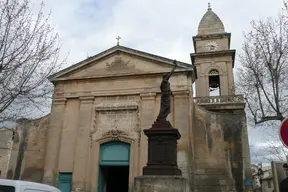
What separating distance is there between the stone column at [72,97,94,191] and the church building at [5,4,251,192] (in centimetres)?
5

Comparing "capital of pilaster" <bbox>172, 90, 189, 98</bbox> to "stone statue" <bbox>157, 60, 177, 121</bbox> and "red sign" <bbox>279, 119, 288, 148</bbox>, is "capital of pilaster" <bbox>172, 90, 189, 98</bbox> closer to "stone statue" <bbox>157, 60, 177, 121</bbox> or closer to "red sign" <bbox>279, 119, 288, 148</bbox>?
"stone statue" <bbox>157, 60, 177, 121</bbox>

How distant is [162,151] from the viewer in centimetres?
856

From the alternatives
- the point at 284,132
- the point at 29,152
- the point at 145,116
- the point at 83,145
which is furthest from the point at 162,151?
the point at 29,152

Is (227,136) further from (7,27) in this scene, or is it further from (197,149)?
(7,27)

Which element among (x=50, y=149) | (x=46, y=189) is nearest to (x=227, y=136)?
(x=50, y=149)

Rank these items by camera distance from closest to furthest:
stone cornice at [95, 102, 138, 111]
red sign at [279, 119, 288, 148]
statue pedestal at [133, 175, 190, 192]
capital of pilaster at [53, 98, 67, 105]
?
red sign at [279, 119, 288, 148] → statue pedestal at [133, 175, 190, 192] → stone cornice at [95, 102, 138, 111] → capital of pilaster at [53, 98, 67, 105]

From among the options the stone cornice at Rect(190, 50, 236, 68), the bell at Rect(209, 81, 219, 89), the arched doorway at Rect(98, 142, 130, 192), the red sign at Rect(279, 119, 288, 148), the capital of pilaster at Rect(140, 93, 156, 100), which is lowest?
the red sign at Rect(279, 119, 288, 148)

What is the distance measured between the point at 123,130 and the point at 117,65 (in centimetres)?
400

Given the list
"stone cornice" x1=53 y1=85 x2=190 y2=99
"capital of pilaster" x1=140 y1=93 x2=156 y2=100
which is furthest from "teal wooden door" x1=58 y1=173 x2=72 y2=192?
"capital of pilaster" x1=140 y1=93 x2=156 y2=100

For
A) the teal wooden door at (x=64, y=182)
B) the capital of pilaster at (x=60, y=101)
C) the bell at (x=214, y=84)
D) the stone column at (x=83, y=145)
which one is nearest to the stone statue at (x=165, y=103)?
the stone column at (x=83, y=145)

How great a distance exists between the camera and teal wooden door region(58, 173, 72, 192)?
15.1 metres

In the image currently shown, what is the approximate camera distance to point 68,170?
50.1 feet

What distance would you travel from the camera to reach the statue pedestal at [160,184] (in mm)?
7711

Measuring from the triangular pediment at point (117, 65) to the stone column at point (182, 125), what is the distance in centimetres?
188
